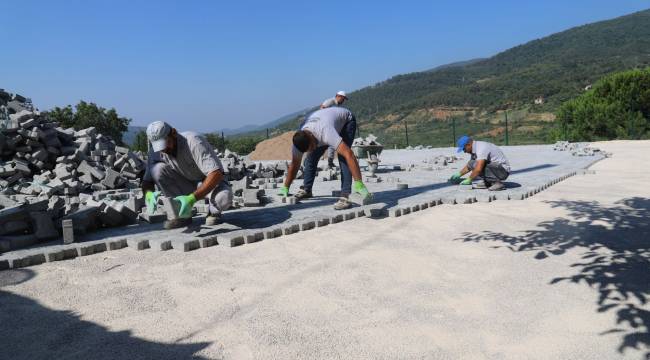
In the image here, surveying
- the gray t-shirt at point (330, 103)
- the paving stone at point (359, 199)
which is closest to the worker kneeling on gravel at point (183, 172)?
the paving stone at point (359, 199)

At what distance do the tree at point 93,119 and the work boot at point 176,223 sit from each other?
54.5 feet

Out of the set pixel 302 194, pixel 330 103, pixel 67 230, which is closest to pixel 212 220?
pixel 67 230

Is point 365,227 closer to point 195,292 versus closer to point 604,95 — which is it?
point 195,292

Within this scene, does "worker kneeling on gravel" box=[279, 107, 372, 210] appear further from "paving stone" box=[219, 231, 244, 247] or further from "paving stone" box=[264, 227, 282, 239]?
"paving stone" box=[219, 231, 244, 247]

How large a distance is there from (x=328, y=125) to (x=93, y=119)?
18.2m

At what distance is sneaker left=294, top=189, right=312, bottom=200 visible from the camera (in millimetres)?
6958

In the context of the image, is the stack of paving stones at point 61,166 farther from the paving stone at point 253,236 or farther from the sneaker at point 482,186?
the sneaker at point 482,186

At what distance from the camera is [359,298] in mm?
3105

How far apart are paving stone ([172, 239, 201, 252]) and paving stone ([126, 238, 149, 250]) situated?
0.30m

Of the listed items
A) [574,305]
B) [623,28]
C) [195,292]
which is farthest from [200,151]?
[623,28]

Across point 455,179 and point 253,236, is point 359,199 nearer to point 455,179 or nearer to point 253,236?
point 253,236

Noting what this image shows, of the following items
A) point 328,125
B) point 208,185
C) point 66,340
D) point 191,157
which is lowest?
point 66,340

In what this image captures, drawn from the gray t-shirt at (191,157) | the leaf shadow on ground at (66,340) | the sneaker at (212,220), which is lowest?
the leaf shadow on ground at (66,340)

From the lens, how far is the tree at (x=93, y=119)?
64.7 ft
